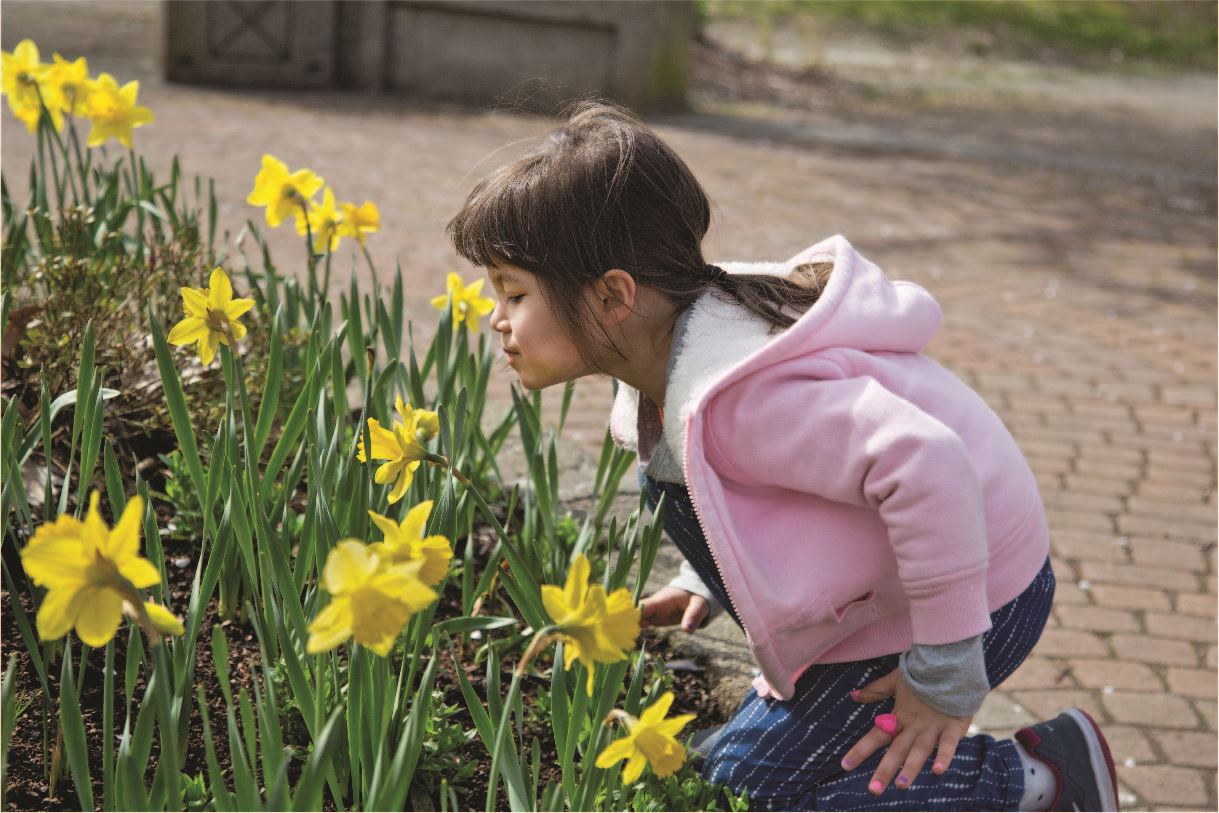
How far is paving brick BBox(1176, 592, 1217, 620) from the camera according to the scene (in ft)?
10.2

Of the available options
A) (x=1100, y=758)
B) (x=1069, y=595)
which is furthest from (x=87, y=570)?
(x=1069, y=595)

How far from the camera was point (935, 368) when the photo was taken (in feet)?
6.79

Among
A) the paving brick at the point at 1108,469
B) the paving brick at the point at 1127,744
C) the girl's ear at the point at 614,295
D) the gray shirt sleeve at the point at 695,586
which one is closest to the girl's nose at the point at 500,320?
the girl's ear at the point at 614,295

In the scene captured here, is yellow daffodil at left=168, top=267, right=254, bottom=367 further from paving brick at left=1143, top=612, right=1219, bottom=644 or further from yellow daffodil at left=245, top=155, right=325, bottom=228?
paving brick at left=1143, top=612, right=1219, bottom=644

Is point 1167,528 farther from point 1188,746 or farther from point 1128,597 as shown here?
point 1188,746

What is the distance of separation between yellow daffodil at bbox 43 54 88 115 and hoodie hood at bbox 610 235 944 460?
161 centimetres

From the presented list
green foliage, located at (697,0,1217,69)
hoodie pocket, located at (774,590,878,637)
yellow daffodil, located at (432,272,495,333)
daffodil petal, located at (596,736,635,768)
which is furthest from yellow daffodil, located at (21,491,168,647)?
green foliage, located at (697,0,1217,69)

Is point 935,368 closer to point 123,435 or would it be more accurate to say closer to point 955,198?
point 123,435

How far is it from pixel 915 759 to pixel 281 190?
5.19 ft

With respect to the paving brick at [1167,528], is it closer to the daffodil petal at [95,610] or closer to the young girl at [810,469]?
the young girl at [810,469]

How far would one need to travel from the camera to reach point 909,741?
1902 mm

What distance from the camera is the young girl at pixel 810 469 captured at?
178 centimetres

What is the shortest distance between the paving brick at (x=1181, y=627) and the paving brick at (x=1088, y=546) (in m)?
0.30

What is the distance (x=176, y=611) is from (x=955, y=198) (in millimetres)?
6506
